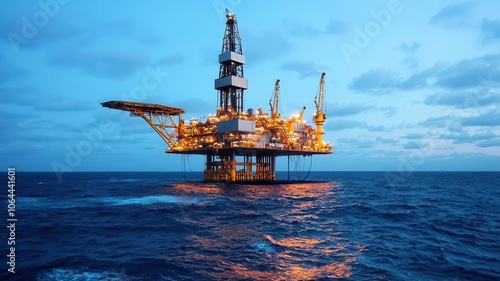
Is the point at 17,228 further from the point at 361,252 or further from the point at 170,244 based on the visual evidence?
the point at 361,252

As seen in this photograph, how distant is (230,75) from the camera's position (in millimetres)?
69500

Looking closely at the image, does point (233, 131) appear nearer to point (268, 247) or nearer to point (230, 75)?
point (230, 75)

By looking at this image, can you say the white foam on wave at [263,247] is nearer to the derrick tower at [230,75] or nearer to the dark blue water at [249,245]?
the dark blue water at [249,245]

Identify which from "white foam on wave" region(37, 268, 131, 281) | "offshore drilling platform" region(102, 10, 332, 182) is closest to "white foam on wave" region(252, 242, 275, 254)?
"white foam on wave" region(37, 268, 131, 281)

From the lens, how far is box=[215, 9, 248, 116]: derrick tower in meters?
69.9

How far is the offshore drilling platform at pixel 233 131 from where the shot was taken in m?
63.5

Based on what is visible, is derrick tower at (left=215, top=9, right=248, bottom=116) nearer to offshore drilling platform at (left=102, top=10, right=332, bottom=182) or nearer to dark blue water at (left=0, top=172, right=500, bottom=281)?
offshore drilling platform at (left=102, top=10, right=332, bottom=182)

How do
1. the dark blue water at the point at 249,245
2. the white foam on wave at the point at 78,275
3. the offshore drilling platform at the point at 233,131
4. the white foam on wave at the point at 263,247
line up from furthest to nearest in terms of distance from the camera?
the offshore drilling platform at the point at 233,131
the white foam on wave at the point at 263,247
the dark blue water at the point at 249,245
the white foam on wave at the point at 78,275

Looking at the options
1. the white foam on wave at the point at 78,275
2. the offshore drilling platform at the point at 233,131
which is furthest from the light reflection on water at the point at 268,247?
the offshore drilling platform at the point at 233,131

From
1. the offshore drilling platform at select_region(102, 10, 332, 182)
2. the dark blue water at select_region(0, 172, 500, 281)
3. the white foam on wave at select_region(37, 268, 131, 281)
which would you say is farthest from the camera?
the offshore drilling platform at select_region(102, 10, 332, 182)

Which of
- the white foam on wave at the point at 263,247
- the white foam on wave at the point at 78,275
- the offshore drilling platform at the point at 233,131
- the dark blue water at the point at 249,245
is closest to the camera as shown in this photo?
the white foam on wave at the point at 78,275

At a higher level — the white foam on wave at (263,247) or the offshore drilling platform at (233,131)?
the offshore drilling platform at (233,131)

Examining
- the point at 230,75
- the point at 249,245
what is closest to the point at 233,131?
the point at 230,75

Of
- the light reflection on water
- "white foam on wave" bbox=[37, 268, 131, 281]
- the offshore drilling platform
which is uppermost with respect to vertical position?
the offshore drilling platform
